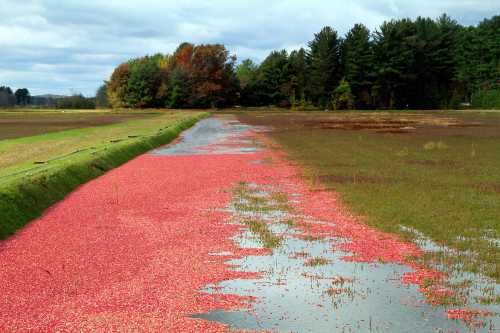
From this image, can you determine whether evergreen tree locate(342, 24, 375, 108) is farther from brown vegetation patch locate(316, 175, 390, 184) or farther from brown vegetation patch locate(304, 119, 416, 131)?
brown vegetation patch locate(316, 175, 390, 184)

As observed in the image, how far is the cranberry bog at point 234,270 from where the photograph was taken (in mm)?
7438

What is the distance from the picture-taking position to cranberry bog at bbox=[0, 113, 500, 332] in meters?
7.44

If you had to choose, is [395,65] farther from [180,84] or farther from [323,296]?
[323,296]

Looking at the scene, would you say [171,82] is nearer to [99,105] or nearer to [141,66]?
[141,66]

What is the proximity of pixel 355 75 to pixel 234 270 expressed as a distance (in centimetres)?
11659

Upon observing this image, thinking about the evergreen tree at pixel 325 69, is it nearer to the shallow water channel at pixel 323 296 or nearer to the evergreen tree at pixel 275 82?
the evergreen tree at pixel 275 82

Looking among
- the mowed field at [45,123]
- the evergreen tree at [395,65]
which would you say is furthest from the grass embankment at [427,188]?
the evergreen tree at [395,65]

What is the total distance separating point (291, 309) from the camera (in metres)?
7.84

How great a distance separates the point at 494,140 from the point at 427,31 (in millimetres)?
95672

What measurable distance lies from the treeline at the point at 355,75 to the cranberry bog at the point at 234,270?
108027mm

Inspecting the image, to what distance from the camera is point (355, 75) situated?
4808 inches

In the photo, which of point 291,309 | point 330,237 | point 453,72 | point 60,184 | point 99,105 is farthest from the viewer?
point 99,105

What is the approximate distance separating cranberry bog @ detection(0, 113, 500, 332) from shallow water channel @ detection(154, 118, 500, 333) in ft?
0.06

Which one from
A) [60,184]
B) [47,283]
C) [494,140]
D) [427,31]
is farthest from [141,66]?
[47,283]
